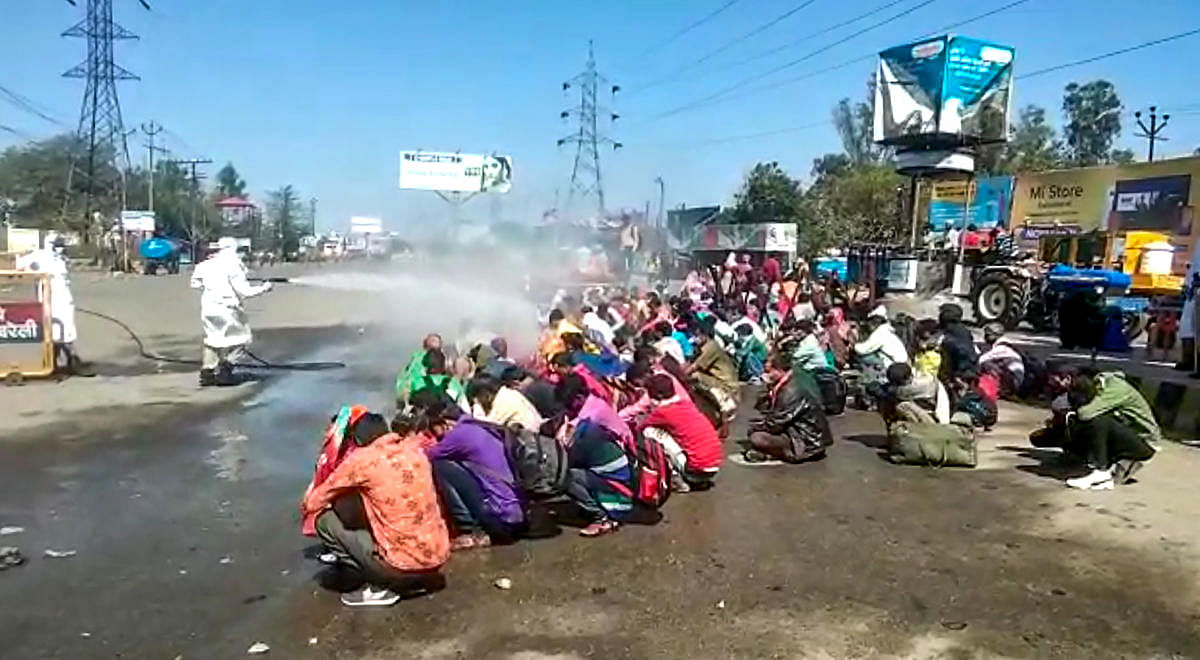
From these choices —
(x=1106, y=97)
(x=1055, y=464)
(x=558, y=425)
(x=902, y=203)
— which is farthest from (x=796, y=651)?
(x=1106, y=97)

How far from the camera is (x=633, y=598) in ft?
19.7

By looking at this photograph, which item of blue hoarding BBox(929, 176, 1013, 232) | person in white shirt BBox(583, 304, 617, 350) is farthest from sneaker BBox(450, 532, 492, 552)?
blue hoarding BBox(929, 176, 1013, 232)

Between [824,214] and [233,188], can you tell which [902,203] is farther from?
[233,188]

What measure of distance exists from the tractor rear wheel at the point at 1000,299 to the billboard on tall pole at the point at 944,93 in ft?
35.5

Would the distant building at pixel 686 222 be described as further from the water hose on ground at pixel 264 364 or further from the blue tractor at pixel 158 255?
the water hose on ground at pixel 264 364

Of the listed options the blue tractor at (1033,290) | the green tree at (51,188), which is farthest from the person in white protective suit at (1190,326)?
the green tree at (51,188)

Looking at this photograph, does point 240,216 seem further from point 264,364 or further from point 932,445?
point 932,445

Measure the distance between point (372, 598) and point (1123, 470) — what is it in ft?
21.4

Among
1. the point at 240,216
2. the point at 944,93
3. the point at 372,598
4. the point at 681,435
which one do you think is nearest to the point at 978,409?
the point at 681,435

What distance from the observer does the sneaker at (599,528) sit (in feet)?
23.9

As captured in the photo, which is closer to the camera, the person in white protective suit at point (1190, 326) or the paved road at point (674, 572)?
the paved road at point (674, 572)

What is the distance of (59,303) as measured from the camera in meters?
14.3

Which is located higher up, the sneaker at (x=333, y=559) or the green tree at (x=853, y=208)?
the green tree at (x=853, y=208)

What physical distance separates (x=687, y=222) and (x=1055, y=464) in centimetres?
4346
